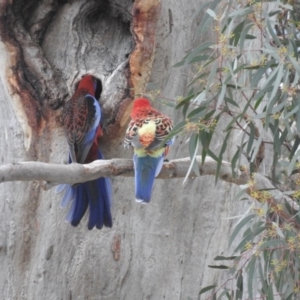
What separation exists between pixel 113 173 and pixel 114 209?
403mm

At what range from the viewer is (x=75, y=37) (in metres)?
2.78

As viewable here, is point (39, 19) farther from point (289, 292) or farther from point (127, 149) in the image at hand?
point (289, 292)

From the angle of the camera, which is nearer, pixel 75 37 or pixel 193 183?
pixel 193 183

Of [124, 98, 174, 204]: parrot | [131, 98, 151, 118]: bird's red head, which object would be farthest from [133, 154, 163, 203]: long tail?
[131, 98, 151, 118]: bird's red head

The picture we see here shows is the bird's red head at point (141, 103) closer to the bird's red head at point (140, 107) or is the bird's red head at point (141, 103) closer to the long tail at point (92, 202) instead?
the bird's red head at point (140, 107)

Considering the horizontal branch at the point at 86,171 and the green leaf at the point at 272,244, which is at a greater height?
the horizontal branch at the point at 86,171

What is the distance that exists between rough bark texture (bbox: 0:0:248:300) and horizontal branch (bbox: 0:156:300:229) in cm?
29

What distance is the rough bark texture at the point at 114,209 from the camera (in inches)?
99.9

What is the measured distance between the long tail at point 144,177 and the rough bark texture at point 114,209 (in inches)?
10.4

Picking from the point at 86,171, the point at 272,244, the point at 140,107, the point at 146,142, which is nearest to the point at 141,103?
the point at 140,107

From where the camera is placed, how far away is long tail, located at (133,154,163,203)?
7.51ft

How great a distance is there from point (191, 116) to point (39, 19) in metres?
1.13

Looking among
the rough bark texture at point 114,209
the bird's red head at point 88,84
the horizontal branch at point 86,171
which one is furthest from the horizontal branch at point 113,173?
the bird's red head at point 88,84

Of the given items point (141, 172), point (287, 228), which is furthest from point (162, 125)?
point (287, 228)
